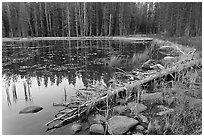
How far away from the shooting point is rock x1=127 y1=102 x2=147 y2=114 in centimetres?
470

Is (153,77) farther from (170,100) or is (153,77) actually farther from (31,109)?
(31,109)

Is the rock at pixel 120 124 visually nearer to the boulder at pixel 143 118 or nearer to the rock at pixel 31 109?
the boulder at pixel 143 118

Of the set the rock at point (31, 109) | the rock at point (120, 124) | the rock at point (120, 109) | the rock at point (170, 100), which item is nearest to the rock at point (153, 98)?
the rock at point (170, 100)

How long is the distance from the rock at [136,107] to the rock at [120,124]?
444mm

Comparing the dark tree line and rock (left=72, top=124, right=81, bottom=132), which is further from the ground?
the dark tree line

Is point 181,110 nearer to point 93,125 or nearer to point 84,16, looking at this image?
point 93,125

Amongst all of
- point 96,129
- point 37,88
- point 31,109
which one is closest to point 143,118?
point 96,129

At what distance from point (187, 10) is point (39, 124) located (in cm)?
3008

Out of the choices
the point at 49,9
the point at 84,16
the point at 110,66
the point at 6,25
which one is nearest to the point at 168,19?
the point at 84,16

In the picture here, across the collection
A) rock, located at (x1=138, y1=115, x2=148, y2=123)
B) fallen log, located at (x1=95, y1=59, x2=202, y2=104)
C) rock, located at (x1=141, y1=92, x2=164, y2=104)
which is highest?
fallen log, located at (x1=95, y1=59, x2=202, y2=104)

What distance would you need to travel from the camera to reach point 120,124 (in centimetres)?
413

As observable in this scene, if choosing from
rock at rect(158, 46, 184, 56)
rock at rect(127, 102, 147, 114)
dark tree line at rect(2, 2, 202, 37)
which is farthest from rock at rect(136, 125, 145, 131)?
dark tree line at rect(2, 2, 202, 37)

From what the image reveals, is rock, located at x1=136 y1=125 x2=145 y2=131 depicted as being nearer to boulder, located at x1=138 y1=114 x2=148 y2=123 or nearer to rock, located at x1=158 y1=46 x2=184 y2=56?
boulder, located at x1=138 y1=114 x2=148 y2=123

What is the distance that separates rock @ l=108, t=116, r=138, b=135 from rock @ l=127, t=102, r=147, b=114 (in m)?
0.44
